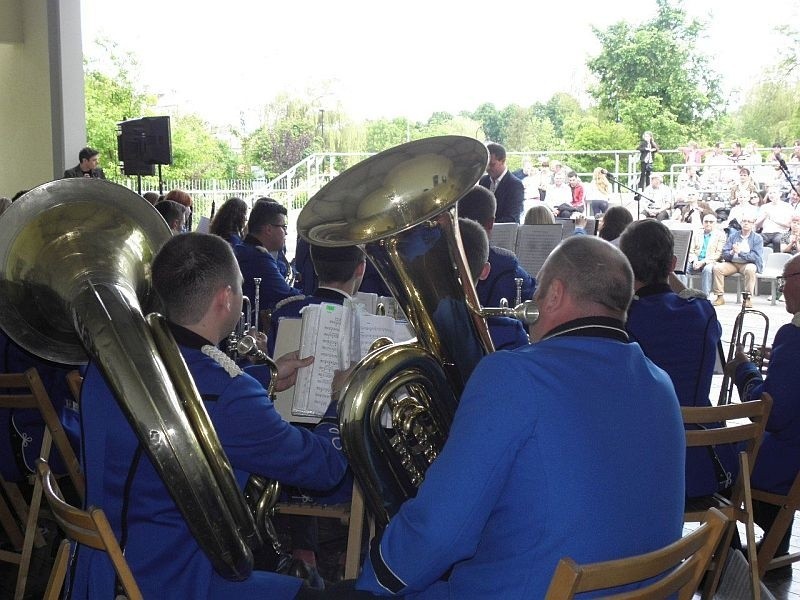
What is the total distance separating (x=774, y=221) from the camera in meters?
11.4

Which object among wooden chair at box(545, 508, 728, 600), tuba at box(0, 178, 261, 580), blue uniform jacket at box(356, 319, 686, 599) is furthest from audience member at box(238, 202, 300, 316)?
wooden chair at box(545, 508, 728, 600)

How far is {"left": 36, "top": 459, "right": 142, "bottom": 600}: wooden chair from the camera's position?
160 centimetres

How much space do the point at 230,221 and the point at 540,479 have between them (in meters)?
4.26

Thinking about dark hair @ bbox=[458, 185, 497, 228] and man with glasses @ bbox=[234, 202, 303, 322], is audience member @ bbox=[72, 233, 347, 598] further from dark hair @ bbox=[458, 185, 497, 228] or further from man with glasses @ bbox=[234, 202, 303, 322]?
man with glasses @ bbox=[234, 202, 303, 322]

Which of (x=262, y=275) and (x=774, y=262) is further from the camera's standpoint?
(x=774, y=262)

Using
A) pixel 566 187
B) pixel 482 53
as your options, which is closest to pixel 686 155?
pixel 566 187

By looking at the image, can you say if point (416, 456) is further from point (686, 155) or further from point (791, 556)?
point (686, 155)

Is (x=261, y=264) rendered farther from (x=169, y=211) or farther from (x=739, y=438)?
(x=739, y=438)

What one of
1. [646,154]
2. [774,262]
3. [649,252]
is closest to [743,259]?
[774,262]

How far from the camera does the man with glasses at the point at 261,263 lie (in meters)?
4.78

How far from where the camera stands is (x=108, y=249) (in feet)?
8.00

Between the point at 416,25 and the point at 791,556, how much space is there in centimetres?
2224

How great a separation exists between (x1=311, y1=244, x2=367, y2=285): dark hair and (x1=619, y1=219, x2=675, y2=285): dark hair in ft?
3.15

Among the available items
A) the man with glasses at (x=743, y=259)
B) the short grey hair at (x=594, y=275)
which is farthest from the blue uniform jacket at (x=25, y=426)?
the man with glasses at (x=743, y=259)
